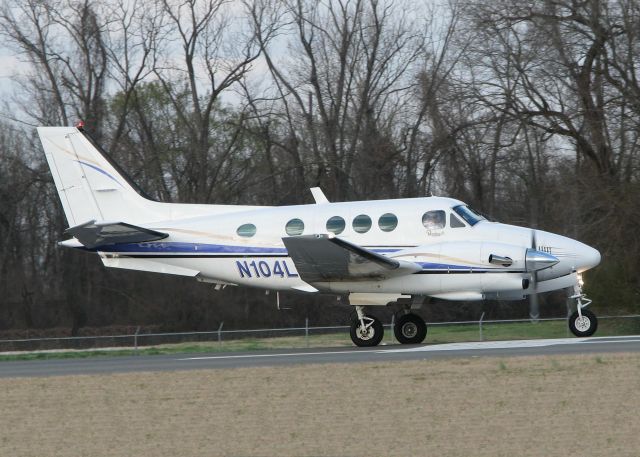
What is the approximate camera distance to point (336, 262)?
68.7 ft

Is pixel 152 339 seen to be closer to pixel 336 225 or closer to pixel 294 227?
pixel 294 227

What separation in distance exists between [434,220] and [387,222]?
3.24ft

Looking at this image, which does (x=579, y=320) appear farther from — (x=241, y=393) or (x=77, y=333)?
(x=77, y=333)

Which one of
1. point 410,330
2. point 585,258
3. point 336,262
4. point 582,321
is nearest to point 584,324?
point 582,321

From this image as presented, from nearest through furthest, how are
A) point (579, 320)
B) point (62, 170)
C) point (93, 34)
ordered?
point (579, 320) → point (62, 170) → point (93, 34)

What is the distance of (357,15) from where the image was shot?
47094mm

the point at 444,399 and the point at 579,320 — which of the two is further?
the point at 579,320

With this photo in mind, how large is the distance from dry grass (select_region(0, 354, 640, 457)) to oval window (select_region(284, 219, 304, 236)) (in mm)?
5790

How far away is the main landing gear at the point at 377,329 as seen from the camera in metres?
21.9

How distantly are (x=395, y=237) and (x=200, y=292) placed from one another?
19594 mm

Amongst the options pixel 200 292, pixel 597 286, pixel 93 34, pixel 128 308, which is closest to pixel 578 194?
pixel 597 286

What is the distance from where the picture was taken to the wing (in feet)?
66.3

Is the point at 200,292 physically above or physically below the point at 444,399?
above

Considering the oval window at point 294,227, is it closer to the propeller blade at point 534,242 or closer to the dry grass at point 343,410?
the propeller blade at point 534,242
